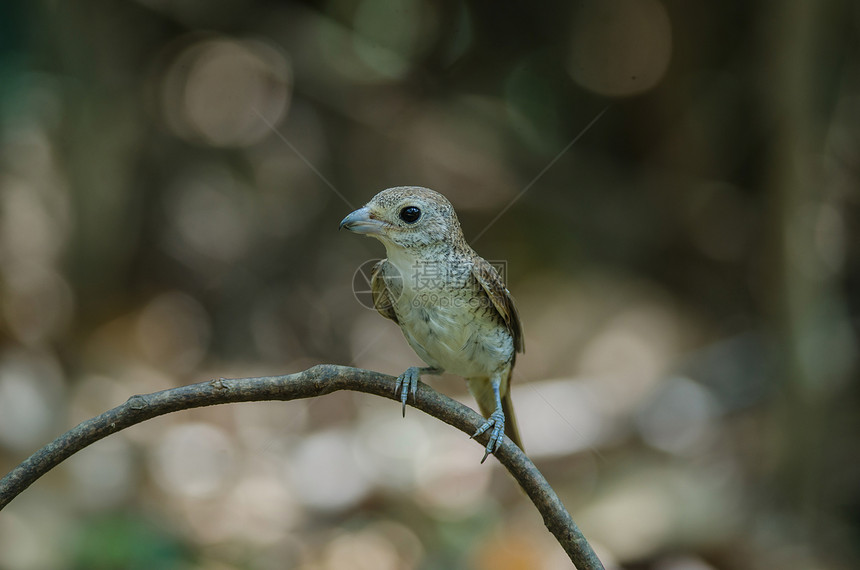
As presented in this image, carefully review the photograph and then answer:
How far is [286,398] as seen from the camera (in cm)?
167

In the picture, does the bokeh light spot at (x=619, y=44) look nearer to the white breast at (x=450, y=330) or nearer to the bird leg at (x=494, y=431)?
the white breast at (x=450, y=330)

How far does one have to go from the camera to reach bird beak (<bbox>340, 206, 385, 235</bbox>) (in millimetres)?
2195

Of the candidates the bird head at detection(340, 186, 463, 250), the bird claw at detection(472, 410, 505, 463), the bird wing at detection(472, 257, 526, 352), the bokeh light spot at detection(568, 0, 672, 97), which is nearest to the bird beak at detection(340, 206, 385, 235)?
the bird head at detection(340, 186, 463, 250)

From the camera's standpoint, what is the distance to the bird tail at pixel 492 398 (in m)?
2.80

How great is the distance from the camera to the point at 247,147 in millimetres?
6168

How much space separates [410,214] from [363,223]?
15 cm

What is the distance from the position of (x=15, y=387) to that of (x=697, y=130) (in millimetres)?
5295

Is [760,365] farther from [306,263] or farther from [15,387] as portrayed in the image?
[15,387]

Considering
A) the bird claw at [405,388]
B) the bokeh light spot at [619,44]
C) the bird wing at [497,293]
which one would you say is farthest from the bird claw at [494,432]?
the bokeh light spot at [619,44]

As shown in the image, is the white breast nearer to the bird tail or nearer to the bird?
the bird

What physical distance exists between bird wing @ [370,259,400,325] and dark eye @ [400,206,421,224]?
23 cm

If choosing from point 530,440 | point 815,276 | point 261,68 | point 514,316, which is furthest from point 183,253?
point 815,276

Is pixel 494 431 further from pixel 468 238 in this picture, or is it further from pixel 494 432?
pixel 468 238

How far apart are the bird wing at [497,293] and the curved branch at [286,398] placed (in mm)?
586
